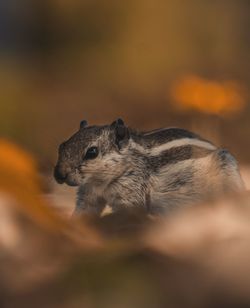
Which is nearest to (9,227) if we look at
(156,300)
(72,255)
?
(72,255)

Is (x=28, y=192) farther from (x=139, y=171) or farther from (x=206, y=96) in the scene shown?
(x=206, y=96)

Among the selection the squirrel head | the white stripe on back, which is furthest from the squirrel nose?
the white stripe on back

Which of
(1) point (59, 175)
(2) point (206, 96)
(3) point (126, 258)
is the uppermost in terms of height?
(2) point (206, 96)

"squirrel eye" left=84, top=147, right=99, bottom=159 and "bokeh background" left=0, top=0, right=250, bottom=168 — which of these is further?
"bokeh background" left=0, top=0, right=250, bottom=168

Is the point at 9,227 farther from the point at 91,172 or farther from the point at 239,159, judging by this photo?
the point at 239,159

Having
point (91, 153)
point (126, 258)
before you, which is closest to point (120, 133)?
point (91, 153)

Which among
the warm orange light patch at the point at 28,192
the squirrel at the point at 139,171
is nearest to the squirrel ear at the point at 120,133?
the squirrel at the point at 139,171

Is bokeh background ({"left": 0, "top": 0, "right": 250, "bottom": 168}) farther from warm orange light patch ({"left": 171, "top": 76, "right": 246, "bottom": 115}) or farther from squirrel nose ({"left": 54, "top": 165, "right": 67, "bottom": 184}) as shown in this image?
squirrel nose ({"left": 54, "top": 165, "right": 67, "bottom": 184})
